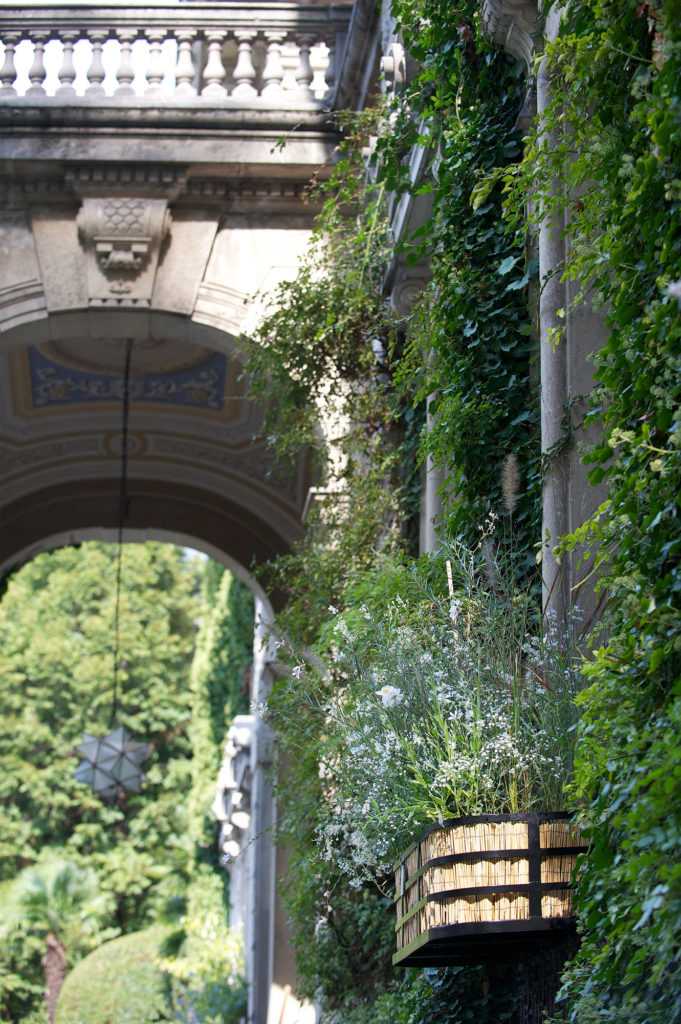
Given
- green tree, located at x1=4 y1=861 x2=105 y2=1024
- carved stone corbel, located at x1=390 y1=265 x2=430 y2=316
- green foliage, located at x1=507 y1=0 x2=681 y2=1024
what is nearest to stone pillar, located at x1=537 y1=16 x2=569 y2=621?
green foliage, located at x1=507 y1=0 x2=681 y2=1024

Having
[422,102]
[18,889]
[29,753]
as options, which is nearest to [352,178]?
[422,102]

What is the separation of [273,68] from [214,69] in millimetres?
369

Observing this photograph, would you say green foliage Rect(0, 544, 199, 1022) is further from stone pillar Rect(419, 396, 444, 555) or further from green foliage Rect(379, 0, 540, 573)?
green foliage Rect(379, 0, 540, 573)

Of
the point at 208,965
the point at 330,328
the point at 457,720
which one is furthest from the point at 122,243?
the point at 208,965

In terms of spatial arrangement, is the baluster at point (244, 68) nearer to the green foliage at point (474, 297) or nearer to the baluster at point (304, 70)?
the baluster at point (304, 70)

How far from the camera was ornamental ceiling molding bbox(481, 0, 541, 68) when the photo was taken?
5.69 meters

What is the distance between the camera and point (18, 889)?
24688mm

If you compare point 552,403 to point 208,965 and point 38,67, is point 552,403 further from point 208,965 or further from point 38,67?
point 208,965

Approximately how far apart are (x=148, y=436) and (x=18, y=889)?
40.0 ft

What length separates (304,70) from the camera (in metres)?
10.7

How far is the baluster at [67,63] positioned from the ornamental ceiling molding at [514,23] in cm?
514

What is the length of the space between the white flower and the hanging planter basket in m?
0.46

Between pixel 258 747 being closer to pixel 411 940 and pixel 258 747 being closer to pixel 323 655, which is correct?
pixel 323 655

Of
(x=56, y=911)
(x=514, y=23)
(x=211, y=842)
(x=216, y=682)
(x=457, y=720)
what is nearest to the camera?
(x=457, y=720)
